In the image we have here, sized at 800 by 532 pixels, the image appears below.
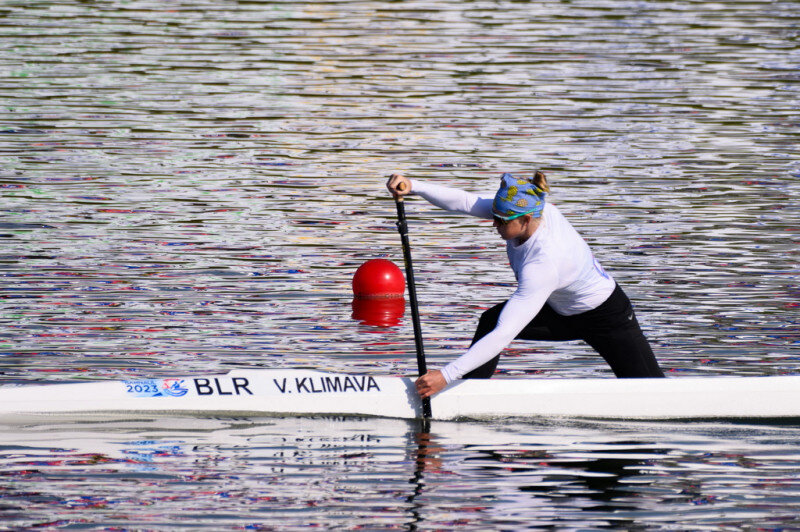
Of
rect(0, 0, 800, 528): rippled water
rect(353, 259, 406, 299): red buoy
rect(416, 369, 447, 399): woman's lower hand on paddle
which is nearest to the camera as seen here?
rect(0, 0, 800, 528): rippled water

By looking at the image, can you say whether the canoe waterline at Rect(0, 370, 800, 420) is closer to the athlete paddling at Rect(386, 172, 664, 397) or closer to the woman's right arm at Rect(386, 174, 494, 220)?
the athlete paddling at Rect(386, 172, 664, 397)

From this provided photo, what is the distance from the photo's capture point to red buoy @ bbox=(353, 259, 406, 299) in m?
15.0

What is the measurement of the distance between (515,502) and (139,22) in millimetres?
30304

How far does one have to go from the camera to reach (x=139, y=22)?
37094 millimetres

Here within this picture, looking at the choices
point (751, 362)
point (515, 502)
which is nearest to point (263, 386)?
point (515, 502)

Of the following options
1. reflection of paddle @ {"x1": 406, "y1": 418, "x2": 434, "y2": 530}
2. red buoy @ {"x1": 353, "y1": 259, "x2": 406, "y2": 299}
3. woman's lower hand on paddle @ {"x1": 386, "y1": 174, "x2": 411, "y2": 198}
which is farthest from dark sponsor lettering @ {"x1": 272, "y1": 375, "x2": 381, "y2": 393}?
red buoy @ {"x1": 353, "y1": 259, "x2": 406, "y2": 299}

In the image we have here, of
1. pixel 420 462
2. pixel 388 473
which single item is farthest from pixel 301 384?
pixel 388 473

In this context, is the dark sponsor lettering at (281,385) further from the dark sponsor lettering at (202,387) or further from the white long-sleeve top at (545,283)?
the white long-sleeve top at (545,283)

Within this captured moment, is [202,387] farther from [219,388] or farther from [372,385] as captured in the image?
[372,385]

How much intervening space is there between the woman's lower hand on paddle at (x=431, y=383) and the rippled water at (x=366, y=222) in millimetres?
388

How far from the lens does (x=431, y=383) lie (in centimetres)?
1003

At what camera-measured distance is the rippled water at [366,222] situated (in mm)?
9000

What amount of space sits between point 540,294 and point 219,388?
2454 millimetres

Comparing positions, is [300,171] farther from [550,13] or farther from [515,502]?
[550,13]
